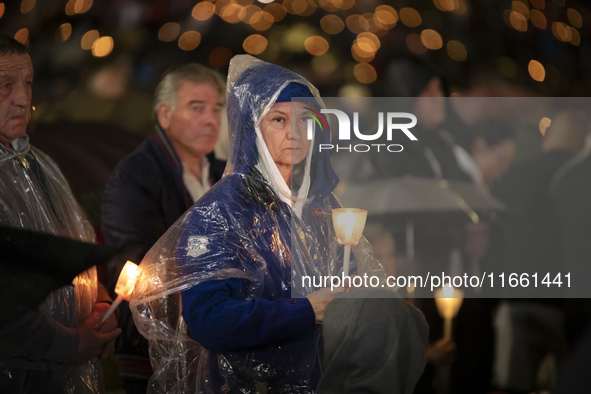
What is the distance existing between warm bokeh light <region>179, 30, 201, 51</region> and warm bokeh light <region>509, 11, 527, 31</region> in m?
1.37

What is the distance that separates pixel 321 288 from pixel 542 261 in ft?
3.50

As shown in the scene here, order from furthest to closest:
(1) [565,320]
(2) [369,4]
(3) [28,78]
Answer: (2) [369,4]
(1) [565,320]
(3) [28,78]

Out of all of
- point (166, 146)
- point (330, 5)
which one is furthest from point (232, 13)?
point (166, 146)

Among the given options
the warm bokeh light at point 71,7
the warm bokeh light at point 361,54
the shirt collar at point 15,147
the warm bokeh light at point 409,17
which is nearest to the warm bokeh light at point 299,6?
the warm bokeh light at point 361,54

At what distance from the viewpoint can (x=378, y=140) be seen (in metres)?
1.96

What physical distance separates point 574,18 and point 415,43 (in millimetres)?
755

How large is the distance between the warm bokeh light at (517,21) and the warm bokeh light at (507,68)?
0.56 feet

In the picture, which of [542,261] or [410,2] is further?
[410,2]

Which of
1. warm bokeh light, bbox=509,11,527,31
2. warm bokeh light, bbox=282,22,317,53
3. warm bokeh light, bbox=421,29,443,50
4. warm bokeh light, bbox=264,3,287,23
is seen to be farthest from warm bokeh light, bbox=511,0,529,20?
warm bokeh light, bbox=264,3,287,23

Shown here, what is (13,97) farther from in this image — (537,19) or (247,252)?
(537,19)

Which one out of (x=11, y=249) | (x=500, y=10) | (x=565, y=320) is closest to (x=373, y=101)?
(x=500, y=10)

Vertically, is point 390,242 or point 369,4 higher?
point 369,4

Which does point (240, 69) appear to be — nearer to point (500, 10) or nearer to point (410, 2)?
point (410, 2)

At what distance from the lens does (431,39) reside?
2.28 meters
